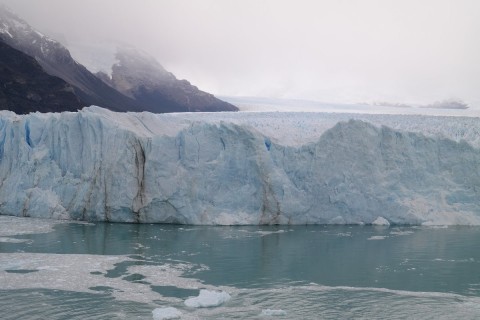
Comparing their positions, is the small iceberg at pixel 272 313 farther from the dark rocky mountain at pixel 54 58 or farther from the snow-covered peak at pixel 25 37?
the snow-covered peak at pixel 25 37

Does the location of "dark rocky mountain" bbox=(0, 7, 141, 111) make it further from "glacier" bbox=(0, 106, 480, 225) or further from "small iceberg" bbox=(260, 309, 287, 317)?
"small iceberg" bbox=(260, 309, 287, 317)

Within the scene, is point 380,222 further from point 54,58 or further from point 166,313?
point 54,58

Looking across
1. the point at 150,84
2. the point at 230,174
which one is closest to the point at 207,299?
the point at 230,174

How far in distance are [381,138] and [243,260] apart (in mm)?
6721

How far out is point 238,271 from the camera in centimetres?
887

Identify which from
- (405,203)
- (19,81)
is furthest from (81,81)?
(405,203)

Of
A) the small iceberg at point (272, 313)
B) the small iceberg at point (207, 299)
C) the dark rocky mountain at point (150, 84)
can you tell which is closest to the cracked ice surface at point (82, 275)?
the small iceberg at point (207, 299)

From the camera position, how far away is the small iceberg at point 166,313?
20.7 ft

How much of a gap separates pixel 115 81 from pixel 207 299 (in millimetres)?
42548

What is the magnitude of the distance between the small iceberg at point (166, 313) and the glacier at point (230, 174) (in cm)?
730

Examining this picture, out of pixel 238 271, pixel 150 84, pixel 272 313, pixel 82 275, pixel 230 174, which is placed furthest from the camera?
Result: pixel 150 84

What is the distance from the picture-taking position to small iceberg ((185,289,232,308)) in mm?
6828

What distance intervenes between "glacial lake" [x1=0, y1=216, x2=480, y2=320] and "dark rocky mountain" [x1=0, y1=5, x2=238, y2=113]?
26.0 metres

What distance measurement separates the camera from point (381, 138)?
1488cm
